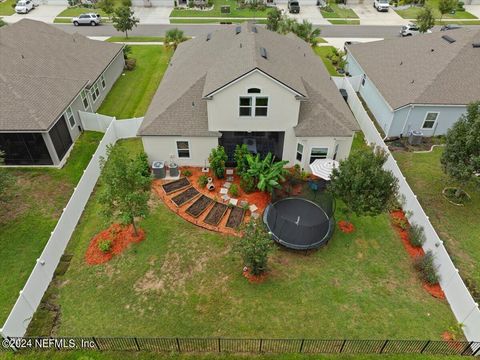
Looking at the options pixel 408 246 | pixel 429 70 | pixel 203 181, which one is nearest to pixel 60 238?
pixel 203 181

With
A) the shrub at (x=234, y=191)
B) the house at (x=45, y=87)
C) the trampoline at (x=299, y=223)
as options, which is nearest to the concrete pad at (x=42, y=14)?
the house at (x=45, y=87)

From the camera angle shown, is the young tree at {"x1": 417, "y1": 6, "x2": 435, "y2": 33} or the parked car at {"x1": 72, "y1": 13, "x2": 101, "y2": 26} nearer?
the young tree at {"x1": 417, "y1": 6, "x2": 435, "y2": 33}

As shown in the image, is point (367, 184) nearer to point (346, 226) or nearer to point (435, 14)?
point (346, 226)

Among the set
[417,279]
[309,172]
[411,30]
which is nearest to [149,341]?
[417,279]

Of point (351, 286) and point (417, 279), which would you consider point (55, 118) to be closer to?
point (351, 286)

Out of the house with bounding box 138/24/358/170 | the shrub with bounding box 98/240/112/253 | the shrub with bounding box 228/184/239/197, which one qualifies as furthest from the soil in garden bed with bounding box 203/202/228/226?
the shrub with bounding box 98/240/112/253

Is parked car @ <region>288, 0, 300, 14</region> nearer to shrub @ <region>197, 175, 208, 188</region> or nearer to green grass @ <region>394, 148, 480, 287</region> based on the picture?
green grass @ <region>394, 148, 480, 287</region>

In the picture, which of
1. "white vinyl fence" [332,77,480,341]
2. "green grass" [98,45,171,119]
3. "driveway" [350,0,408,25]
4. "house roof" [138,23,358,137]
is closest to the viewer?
"white vinyl fence" [332,77,480,341]

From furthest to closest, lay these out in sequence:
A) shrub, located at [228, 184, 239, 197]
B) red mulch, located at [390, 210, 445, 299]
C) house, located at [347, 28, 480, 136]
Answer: house, located at [347, 28, 480, 136]
shrub, located at [228, 184, 239, 197]
red mulch, located at [390, 210, 445, 299]
